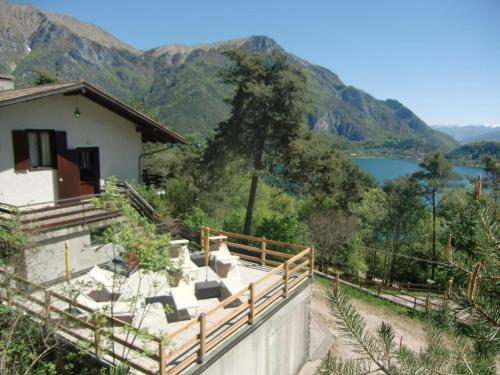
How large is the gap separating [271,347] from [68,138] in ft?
32.4

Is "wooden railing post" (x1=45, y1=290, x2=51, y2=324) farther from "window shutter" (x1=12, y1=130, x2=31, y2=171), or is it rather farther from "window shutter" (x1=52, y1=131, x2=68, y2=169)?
"window shutter" (x1=52, y1=131, x2=68, y2=169)

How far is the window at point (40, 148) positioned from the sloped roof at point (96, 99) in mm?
1409

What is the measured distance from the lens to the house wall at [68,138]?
10688mm

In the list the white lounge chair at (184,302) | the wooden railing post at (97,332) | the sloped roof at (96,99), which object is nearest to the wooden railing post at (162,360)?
the wooden railing post at (97,332)

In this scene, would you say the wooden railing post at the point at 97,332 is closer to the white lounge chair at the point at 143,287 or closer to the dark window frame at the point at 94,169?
the white lounge chair at the point at 143,287

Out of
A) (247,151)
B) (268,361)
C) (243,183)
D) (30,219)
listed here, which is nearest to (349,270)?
(243,183)

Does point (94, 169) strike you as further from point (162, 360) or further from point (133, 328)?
point (133, 328)

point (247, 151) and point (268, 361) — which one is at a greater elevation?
point (247, 151)

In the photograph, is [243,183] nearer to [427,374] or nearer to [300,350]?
[300,350]

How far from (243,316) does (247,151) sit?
13017 millimetres

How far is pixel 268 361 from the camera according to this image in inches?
351

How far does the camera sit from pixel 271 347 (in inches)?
354

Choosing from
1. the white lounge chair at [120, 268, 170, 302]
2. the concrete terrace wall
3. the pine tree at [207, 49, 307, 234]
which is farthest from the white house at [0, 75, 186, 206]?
the concrete terrace wall

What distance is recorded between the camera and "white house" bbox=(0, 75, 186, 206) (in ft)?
35.2
